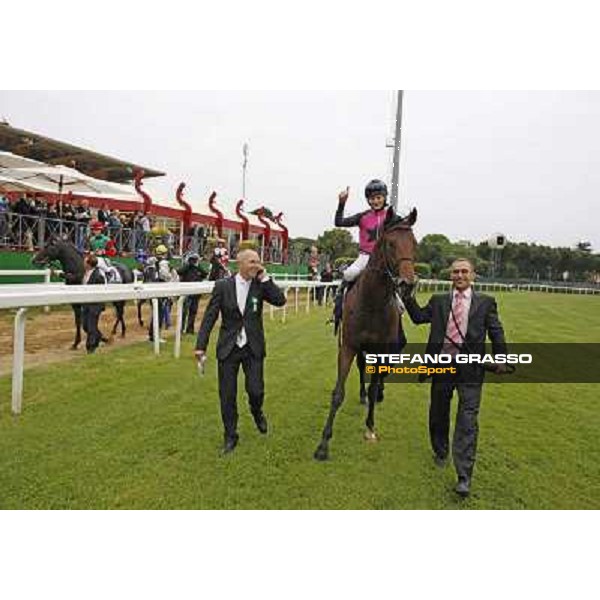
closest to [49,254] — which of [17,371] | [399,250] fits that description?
[17,371]

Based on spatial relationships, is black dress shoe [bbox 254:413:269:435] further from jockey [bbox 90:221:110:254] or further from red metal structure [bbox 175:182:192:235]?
red metal structure [bbox 175:182:192:235]

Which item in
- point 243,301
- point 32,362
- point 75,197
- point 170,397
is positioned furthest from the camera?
point 75,197

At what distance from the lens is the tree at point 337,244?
39.7 m

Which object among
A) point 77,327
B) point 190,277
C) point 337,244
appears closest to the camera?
point 77,327

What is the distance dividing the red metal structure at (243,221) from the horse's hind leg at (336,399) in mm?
24029

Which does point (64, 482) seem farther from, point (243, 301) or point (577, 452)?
point (577, 452)

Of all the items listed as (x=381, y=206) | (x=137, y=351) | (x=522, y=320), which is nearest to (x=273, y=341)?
(x=137, y=351)

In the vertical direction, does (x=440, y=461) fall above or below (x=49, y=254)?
below

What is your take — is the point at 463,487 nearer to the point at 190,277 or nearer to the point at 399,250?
the point at 399,250

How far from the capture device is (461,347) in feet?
13.1

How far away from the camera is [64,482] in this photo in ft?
11.7

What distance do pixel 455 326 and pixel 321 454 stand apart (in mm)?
1567

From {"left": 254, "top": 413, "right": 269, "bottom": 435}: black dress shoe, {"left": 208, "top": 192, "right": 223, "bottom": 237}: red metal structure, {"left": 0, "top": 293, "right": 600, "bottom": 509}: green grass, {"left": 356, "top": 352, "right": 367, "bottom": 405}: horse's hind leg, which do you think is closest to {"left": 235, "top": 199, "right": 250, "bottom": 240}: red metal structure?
{"left": 208, "top": 192, "right": 223, "bottom": 237}: red metal structure

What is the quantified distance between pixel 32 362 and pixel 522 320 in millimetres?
14467
